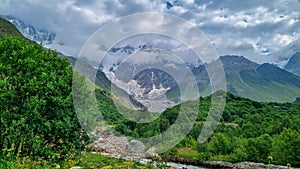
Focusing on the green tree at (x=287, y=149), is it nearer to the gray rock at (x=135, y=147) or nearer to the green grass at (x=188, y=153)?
the green grass at (x=188, y=153)

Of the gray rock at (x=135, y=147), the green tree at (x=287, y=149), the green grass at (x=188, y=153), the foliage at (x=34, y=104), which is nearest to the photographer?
the foliage at (x=34, y=104)

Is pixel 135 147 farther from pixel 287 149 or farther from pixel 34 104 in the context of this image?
pixel 34 104

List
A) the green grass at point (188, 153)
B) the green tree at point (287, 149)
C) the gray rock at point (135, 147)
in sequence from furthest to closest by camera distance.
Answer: the green grass at point (188, 153) < the gray rock at point (135, 147) < the green tree at point (287, 149)

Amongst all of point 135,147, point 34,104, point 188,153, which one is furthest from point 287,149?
point 34,104

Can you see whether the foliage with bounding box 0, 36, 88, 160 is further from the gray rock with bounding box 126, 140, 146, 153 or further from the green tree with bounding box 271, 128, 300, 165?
the green tree with bounding box 271, 128, 300, 165

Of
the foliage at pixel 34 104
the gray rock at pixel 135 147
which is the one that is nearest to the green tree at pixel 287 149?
the gray rock at pixel 135 147

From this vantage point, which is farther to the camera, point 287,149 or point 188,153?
point 188,153

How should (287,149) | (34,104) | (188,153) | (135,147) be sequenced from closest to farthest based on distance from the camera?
(34,104), (287,149), (135,147), (188,153)

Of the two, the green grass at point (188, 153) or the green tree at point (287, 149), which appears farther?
the green grass at point (188, 153)

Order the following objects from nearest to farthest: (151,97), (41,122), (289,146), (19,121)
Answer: (19,121), (41,122), (151,97), (289,146)

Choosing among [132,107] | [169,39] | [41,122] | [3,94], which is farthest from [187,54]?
[3,94]

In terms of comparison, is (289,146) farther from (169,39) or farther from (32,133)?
(32,133)
